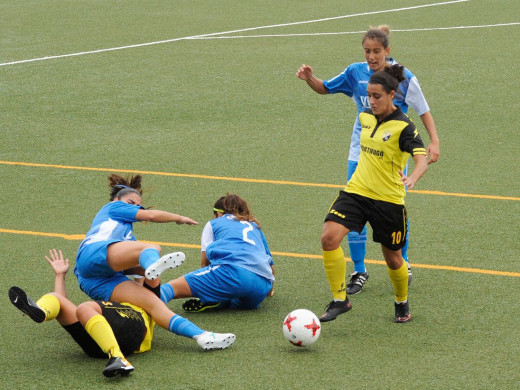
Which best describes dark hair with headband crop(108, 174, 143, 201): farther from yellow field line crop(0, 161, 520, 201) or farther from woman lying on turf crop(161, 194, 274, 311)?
yellow field line crop(0, 161, 520, 201)

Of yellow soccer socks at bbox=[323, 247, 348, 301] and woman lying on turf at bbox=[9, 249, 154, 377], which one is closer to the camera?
woman lying on turf at bbox=[9, 249, 154, 377]

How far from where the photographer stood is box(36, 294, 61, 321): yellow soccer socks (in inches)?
251

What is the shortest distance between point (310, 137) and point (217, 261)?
20.1ft

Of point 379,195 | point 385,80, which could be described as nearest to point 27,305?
point 379,195

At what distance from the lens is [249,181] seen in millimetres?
11461

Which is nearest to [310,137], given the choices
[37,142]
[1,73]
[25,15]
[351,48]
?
[37,142]

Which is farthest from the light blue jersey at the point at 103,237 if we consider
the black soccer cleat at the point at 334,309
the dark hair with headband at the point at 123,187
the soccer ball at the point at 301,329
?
the black soccer cleat at the point at 334,309

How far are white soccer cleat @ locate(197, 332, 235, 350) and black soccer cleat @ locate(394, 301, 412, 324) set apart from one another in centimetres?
146

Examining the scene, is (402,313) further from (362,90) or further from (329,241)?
(362,90)

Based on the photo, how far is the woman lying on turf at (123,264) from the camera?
656 centimetres

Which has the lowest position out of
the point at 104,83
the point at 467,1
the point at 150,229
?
the point at 150,229

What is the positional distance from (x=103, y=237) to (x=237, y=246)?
4.10 ft

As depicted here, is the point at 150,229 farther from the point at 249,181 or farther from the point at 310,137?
the point at 310,137

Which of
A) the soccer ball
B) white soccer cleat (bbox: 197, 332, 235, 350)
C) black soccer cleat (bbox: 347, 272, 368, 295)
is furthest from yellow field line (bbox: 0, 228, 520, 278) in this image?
white soccer cleat (bbox: 197, 332, 235, 350)
